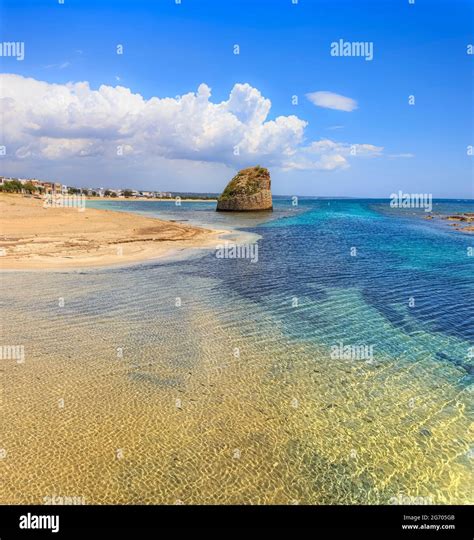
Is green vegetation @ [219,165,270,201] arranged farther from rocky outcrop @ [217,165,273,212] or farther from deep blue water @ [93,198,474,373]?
deep blue water @ [93,198,474,373]

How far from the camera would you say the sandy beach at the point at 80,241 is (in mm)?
28953

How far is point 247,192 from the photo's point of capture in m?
113

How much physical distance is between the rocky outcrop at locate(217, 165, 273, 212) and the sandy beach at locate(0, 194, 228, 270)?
188 ft

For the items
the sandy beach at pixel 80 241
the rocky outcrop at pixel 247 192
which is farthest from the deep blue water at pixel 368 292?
the rocky outcrop at pixel 247 192

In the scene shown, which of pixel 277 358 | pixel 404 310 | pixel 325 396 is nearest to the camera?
pixel 325 396

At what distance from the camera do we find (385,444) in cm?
896

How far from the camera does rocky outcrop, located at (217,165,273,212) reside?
373ft

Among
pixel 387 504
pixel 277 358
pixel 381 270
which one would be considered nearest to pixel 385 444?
pixel 387 504

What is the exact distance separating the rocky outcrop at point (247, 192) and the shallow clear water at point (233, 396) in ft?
308

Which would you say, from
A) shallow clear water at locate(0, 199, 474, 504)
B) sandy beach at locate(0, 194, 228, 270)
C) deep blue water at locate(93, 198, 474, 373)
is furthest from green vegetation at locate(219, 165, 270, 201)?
shallow clear water at locate(0, 199, 474, 504)

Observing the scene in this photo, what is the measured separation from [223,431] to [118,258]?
24.1m

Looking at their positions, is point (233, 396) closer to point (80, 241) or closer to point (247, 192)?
point (80, 241)
